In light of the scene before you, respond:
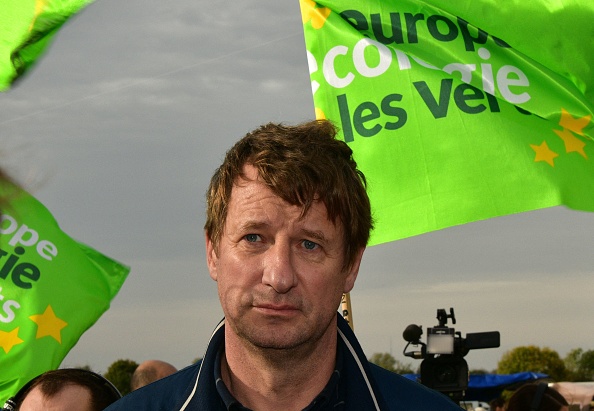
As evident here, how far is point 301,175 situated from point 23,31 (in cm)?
439

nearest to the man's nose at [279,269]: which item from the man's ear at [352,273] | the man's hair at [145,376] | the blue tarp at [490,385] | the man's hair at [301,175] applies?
the man's hair at [301,175]

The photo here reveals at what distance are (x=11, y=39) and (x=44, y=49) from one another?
0.31 m

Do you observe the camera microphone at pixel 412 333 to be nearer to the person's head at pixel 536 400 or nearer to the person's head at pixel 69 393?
the person's head at pixel 536 400

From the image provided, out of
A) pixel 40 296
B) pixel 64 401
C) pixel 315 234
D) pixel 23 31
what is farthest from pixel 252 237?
pixel 40 296

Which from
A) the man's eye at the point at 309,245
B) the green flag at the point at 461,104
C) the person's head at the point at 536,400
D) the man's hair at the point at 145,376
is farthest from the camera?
the man's hair at the point at 145,376

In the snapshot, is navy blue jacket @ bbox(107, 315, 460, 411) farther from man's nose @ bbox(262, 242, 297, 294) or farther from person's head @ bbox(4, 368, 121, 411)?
person's head @ bbox(4, 368, 121, 411)

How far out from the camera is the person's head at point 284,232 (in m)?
2.19

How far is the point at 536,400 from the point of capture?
546 cm

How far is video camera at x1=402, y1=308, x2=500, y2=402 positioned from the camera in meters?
5.97

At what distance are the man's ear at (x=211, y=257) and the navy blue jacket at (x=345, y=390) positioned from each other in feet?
0.43

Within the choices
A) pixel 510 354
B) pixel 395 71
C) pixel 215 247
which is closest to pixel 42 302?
pixel 395 71

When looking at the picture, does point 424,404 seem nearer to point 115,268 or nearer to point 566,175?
point 566,175

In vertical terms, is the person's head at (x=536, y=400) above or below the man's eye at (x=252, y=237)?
below

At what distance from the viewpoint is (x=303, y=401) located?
2244 millimetres
